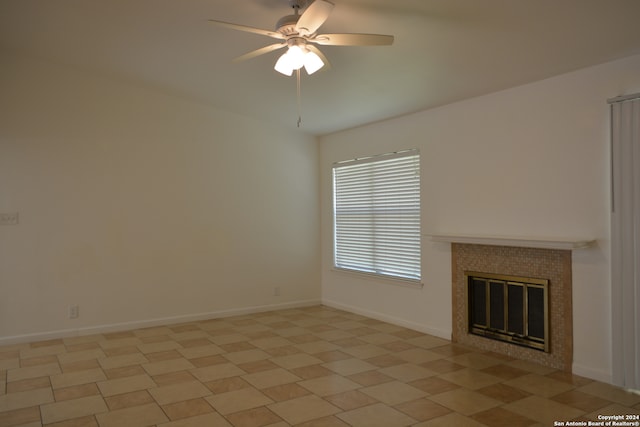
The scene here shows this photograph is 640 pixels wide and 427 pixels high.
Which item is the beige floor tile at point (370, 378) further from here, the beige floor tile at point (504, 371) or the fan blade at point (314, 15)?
the fan blade at point (314, 15)

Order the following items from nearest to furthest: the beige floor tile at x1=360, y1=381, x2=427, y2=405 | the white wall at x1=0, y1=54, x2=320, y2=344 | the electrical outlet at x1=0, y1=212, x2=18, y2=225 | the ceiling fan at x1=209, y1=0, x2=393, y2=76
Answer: the ceiling fan at x1=209, y1=0, x2=393, y2=76 → the beige floor tile at x1=360, y1=381, x2=427, y2=405 → the electrical outlet at x1=0, y1=212, x2=18, y2=225 → the white wall at x1=0, y1=54, x2=320, y2=344

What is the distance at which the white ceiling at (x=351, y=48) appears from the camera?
123 inches

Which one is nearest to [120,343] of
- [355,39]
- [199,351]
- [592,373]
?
[199,351]

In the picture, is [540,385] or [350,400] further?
[540,385]

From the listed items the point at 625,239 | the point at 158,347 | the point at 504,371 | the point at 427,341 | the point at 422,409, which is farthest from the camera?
the point at 427,341

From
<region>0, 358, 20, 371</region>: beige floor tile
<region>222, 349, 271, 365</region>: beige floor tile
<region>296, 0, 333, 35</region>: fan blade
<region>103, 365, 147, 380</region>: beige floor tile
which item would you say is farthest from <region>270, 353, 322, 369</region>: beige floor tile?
<region>296, 0, 333, 35</region>: fan blade

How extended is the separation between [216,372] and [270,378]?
0.51 meters

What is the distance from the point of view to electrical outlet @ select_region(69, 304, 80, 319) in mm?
5223

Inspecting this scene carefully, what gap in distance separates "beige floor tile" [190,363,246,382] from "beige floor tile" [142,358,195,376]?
154 millimetres

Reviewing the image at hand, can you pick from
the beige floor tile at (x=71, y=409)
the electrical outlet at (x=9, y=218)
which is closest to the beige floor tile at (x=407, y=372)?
the beige floor tile at (x=71, y=409)

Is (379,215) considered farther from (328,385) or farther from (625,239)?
(625,239)

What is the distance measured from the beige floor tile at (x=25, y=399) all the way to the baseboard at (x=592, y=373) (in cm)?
412

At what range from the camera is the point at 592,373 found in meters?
3.73

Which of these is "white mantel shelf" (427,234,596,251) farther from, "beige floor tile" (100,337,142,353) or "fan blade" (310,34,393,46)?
"beige floor tile" (100,337,142,353)
